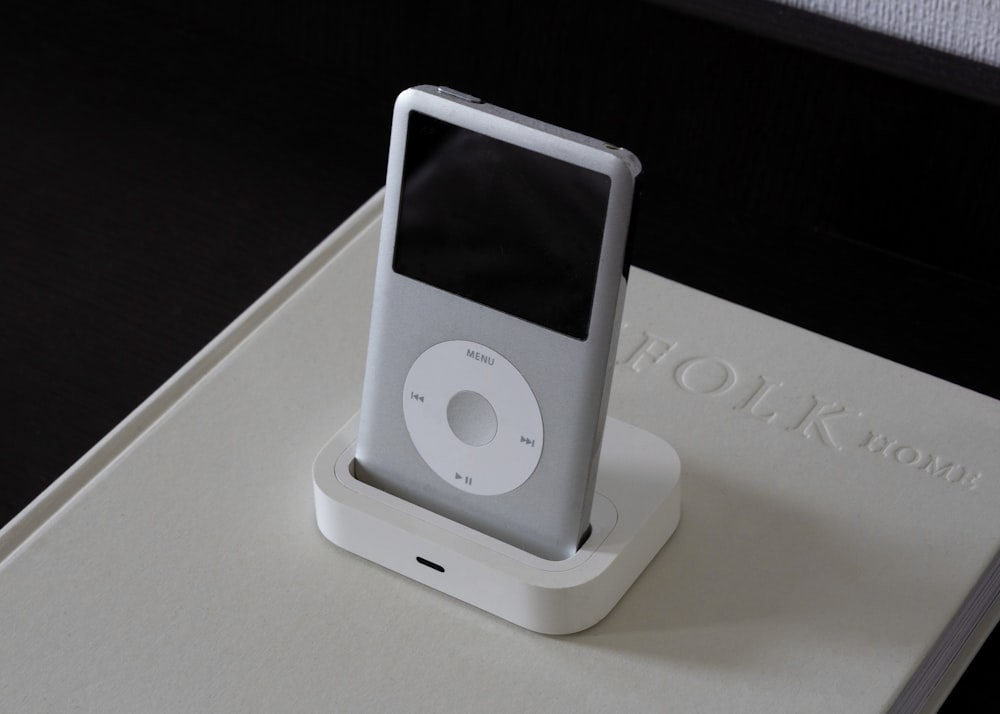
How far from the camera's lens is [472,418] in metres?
0.53

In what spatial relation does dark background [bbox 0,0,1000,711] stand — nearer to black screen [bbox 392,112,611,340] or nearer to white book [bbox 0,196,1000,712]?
white book [bbox 0,196,1000,712]

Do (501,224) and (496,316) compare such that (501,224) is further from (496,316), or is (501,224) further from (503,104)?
(503,104)

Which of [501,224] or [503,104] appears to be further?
[503,104]

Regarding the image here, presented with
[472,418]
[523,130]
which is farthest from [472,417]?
[523,130]

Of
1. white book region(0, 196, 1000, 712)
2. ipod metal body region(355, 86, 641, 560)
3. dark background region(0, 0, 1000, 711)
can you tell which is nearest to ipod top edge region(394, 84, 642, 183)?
ipod metal body region(355, 86, 641, 560)

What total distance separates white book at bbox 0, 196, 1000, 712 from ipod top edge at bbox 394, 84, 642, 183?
0.17 meters

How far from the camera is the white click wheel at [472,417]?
20.2 inches

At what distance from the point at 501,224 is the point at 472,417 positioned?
0.25 ft

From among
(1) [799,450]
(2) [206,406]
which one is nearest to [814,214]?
(1) [799,450]

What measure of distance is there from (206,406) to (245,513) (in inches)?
2.5

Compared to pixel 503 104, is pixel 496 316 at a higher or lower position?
higher

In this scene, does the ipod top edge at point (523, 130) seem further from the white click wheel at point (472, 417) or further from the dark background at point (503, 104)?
the dark background at point (503, 104)

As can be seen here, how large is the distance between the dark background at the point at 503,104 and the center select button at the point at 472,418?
0.25 metres

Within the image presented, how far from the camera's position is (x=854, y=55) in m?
0.79
